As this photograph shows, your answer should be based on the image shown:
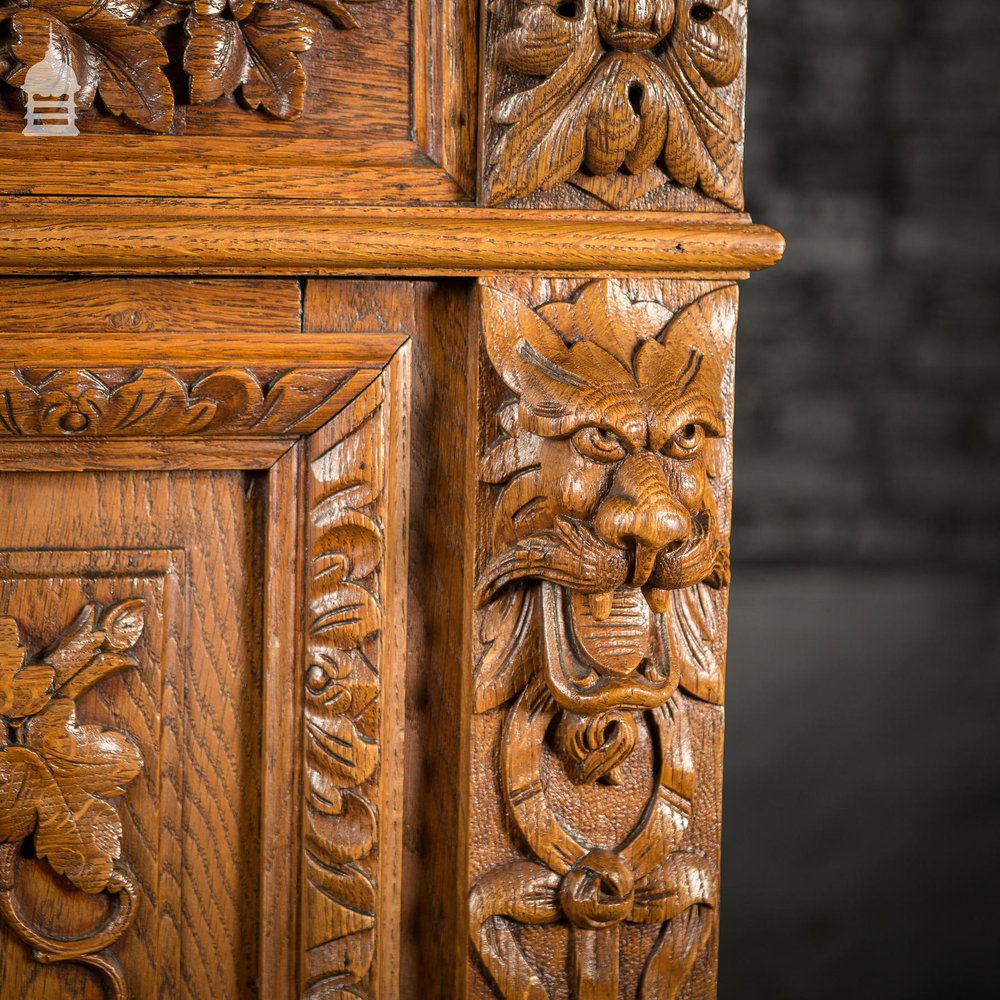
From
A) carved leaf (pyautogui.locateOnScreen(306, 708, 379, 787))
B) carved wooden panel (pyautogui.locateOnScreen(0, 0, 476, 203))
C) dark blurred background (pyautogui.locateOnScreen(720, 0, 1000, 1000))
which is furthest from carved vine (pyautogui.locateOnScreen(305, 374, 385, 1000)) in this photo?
dark blurred background (pyautogui.locateOnScreen(720, 0, 1000, 1000))

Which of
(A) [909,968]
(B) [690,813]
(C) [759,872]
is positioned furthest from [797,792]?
(B) [690,813]

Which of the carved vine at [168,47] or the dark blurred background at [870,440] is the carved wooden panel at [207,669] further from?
the dark blurred background at [870,440]

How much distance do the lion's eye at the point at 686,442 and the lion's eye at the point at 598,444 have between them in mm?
25

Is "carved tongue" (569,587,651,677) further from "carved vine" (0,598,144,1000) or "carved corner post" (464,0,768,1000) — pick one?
"carved vine" (0,598,144,1000)

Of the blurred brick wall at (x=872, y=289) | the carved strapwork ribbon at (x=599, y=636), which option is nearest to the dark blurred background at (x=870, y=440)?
the blurred brick wall at (x=872, y=289)

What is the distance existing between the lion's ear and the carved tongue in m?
0.09

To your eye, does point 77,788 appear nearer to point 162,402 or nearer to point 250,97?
point 162,402

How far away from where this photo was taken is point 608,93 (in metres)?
0.58

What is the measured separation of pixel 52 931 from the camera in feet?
2.03

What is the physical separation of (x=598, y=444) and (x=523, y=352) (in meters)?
0.06

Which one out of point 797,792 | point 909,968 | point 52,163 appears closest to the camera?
point 52,163

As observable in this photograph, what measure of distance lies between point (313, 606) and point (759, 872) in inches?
45.2

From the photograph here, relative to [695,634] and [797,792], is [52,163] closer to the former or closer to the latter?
[695,634]

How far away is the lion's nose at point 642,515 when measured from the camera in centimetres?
57
